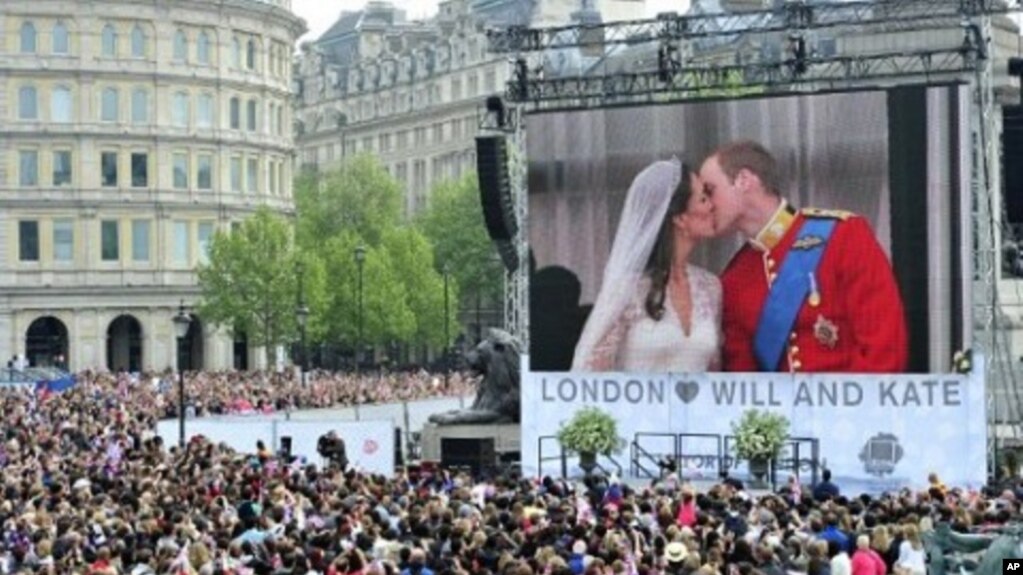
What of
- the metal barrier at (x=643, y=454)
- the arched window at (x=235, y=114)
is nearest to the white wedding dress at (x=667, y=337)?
the metal barrier at (x=643, y=454)

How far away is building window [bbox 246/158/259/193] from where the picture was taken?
10312cm

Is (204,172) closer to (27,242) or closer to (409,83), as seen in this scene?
(27,242)

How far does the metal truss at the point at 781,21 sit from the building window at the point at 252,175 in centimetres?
6076

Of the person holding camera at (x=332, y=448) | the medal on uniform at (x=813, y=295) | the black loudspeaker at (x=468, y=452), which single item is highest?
the medal on uniform at (x=813, y=295)

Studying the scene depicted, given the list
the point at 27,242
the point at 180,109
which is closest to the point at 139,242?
the point at 27,242

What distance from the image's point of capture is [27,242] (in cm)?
9744

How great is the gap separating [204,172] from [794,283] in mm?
65505

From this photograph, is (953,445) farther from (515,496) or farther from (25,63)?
(25,63)

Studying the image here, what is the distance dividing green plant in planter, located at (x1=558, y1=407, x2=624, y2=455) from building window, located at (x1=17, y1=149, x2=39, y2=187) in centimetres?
6183

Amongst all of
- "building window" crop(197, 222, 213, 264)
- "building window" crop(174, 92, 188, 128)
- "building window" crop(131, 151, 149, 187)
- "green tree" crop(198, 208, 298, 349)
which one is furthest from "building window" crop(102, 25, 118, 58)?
"green tree" crop(198, 208, 298, 349)

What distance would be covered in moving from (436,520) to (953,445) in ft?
50.0

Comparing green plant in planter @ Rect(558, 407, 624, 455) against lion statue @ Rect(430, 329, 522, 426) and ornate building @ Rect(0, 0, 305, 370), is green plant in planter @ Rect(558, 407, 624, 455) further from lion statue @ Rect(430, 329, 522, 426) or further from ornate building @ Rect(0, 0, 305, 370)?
ornate building @ Rect(0, 0, 305, 370)

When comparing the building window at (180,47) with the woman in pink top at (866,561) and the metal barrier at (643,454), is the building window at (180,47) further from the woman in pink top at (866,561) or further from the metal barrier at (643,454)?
the woman in pink top at (866,561)

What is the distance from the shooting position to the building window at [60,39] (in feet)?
318
